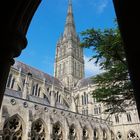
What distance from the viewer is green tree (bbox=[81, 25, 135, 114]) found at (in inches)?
388

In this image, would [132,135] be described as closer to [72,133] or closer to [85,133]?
[85,133]

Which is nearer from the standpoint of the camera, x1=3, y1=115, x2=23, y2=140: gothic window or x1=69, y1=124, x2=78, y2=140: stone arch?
x1=3, y1=115, x2=23, y2=140: gothic window

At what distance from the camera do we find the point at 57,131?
21938 millimetres

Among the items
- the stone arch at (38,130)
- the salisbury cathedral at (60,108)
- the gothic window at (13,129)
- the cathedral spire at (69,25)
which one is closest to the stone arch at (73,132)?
the salisbury cathedral at (60,108)

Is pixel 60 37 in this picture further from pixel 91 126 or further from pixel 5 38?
pixel 5 38

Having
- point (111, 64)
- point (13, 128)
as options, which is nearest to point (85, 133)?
point (13, 128)

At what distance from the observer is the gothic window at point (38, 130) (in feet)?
62.7

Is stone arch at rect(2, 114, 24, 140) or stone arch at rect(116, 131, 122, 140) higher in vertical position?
stone arch at rect(2, 114, 24, 140)

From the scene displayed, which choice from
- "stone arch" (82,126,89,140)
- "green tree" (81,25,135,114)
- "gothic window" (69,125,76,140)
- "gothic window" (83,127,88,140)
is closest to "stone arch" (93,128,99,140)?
"stone arch" (82,126,89,140)

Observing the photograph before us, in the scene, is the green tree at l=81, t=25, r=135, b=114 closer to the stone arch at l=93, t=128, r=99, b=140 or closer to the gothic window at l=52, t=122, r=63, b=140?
the gothic window at l=52, t=122, r=63, b=140

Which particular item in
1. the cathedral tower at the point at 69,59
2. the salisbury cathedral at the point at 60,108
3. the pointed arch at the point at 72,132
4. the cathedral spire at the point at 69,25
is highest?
the cathedral spire at the point at 69,25

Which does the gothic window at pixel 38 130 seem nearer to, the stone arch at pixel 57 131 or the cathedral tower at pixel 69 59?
the stone arch at pixel 57 131

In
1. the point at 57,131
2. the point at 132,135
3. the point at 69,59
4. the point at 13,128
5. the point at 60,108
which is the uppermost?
A: the point at 69,59

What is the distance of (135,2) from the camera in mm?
2473
